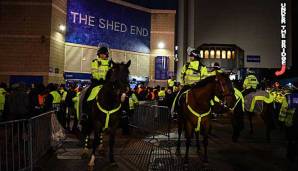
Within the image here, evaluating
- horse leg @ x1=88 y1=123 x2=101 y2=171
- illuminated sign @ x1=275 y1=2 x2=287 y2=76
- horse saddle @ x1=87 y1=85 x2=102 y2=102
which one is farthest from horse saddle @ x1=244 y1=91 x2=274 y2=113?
illuminated sign @ x1=275 y1=2 x2=287 y2=76

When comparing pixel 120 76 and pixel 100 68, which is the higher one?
pixel 100 68

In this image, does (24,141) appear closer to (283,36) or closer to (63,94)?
(63,94)

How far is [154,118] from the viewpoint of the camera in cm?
1523

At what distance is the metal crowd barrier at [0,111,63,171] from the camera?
311 inches

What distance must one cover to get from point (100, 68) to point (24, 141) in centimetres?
266

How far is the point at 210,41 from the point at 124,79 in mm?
44271

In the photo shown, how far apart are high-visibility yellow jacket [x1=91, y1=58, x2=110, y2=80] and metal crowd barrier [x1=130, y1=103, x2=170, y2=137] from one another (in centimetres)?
573

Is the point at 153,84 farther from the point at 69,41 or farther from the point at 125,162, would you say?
the point at 125,162

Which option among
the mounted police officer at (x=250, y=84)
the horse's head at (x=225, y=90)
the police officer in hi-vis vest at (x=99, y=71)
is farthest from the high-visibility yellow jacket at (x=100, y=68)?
the mounted police officer at (x=250, y=84)

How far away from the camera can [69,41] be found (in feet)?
85.3

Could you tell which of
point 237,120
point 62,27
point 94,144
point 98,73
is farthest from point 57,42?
point 94,144

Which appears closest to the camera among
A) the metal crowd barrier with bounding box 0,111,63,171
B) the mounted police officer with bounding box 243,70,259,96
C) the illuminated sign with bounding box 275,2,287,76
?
the metal crowd barrier with bounding box 0,111,63,171

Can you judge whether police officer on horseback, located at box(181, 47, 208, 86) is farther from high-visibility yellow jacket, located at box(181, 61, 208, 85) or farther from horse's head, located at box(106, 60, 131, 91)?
horse's head, located at box(106, 60, 131, 91)

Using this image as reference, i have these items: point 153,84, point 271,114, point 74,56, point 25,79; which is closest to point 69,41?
point 74,56
